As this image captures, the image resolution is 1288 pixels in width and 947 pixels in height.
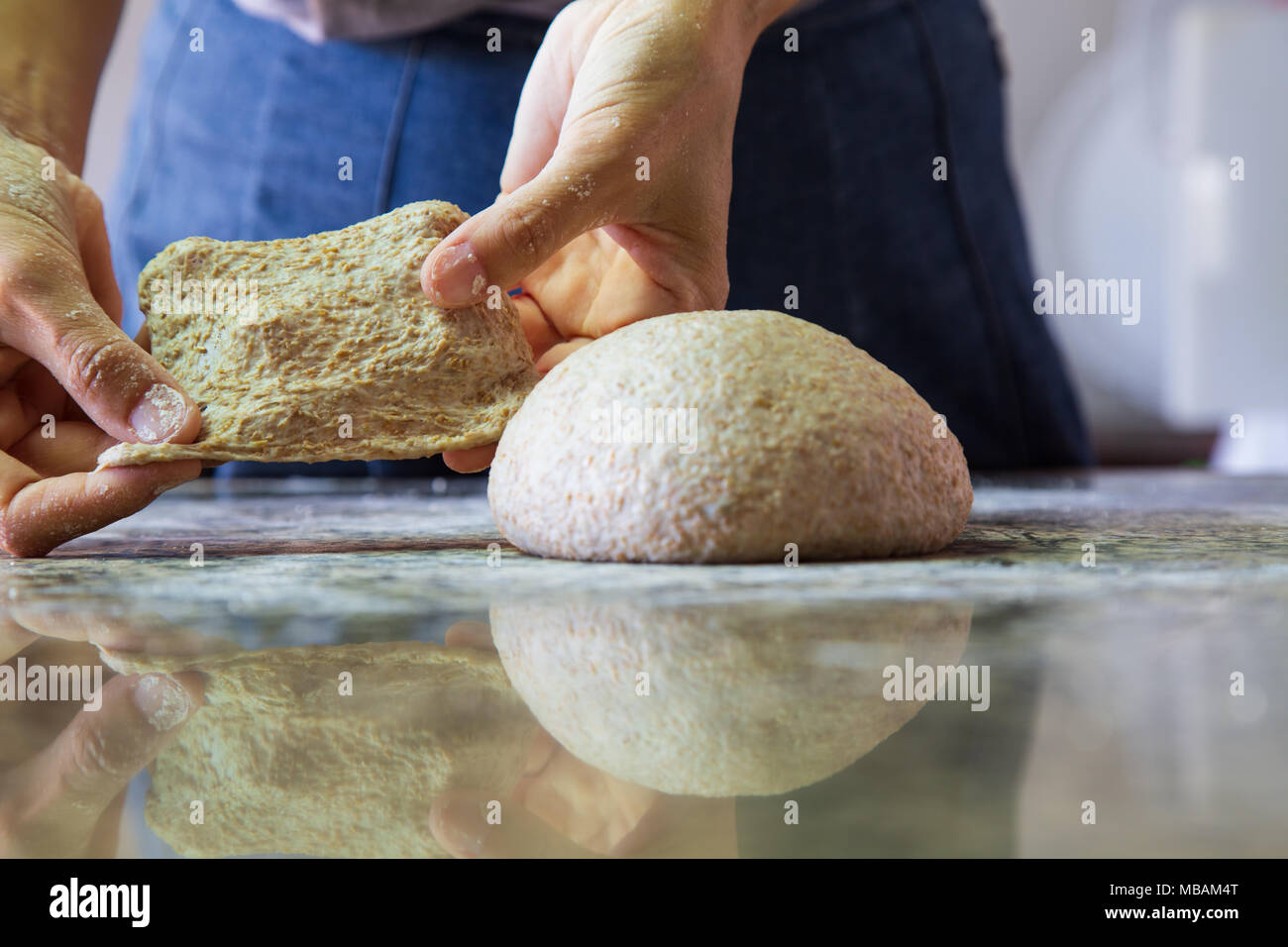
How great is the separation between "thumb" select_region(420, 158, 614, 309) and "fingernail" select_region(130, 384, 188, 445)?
0.26 meters

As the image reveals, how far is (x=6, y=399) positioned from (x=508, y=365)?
55 cm

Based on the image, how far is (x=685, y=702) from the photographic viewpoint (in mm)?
534

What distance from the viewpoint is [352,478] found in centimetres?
228

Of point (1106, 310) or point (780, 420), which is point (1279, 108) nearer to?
point (1106, 310)

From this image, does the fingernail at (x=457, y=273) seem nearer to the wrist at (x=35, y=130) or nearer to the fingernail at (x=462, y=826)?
the wrist at (x=35, y=130)

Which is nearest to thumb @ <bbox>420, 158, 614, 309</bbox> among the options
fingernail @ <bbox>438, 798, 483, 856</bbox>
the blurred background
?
fingernail @ <bbox>438, 798, 483, 856</bbox>

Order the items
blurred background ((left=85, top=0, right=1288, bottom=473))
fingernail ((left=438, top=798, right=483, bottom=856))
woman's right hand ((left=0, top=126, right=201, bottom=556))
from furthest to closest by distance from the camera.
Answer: blurred background ((left=85, top=0, right=1288, bottom=473))
woman's right hand ((left=0, top=126, right=201, bottom=556))
fingernail ((left=438, top=798, right=483, bottom=856))

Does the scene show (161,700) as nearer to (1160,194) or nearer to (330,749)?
(330,749)

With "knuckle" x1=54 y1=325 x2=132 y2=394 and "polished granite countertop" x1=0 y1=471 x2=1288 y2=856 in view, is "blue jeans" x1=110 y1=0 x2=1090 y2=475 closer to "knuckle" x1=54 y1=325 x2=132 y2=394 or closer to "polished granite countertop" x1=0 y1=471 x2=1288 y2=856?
"knuckle" x1=54 y1=325 x2=132 y2=394

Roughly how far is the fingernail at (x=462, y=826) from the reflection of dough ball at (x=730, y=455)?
0.51m

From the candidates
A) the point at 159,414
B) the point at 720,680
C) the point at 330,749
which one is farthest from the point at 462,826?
the point at 159,414

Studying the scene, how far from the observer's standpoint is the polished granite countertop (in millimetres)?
385

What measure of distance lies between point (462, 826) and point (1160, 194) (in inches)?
172
